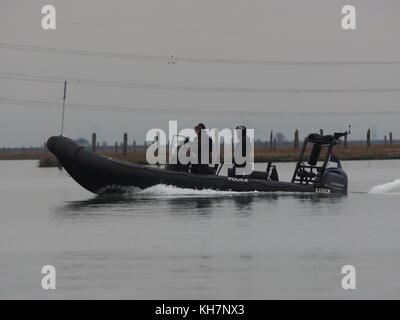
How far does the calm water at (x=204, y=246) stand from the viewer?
11.2 metres

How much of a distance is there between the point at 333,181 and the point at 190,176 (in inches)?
165

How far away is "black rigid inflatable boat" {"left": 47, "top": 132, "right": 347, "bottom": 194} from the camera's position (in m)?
25.0

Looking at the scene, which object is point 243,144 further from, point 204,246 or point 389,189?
point 204,246

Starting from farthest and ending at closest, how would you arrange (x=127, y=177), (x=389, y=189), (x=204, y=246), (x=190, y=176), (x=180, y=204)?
(x=389, y=189) < (x=127, y=177) < (x=190, y=176) < (x=180, y=204) < (x=204, y=246)

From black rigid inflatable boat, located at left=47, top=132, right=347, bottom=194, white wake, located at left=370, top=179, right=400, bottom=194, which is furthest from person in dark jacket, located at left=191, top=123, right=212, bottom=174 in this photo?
white wake, located at left=370, top=179, right=400, bottom=194

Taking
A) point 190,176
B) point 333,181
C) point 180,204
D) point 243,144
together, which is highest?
point 243,144

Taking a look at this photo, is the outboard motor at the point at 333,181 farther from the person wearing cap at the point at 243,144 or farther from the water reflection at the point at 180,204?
the person wearing cap at the point at 243,144

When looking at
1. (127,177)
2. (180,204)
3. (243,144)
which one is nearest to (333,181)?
(243,144)

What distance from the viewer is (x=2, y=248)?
15.0 m

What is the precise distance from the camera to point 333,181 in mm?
24922

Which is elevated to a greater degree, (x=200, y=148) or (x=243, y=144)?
(x=243, y=144)
